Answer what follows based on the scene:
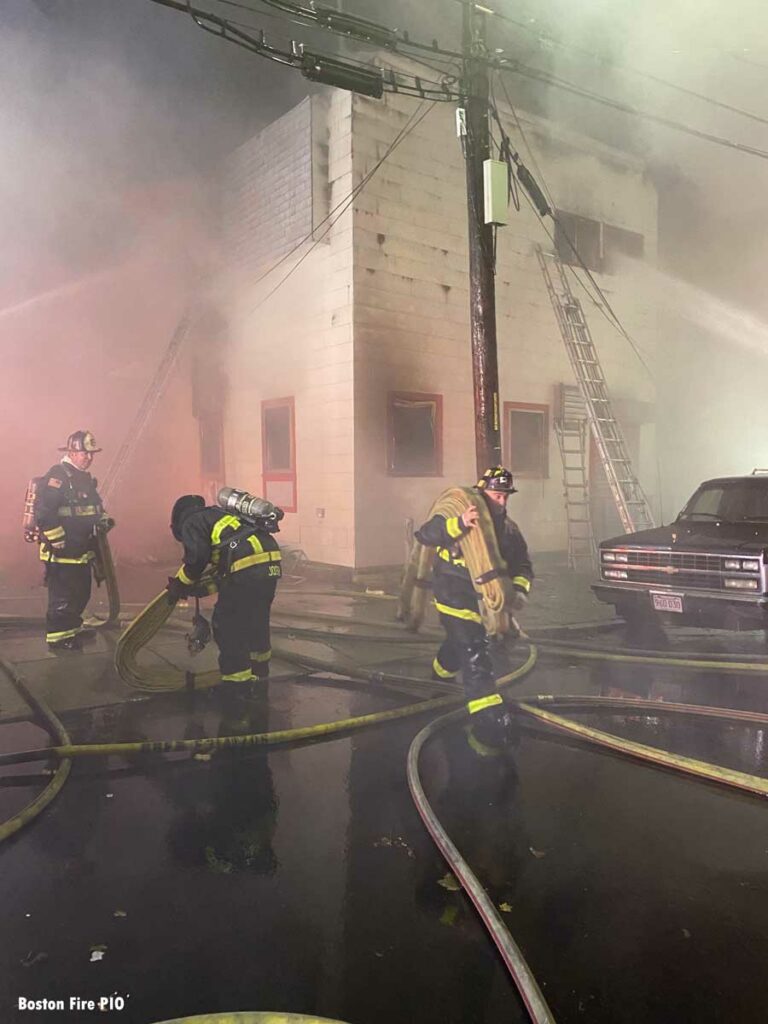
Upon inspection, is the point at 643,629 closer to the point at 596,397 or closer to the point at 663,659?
the point at 663,659

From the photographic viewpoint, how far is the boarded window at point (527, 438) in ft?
35.4

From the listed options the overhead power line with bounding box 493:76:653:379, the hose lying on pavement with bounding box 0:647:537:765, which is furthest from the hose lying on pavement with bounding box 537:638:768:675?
the overhead power line with bounding box 493:76:653:379

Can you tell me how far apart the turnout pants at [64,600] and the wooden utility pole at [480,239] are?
400 cm

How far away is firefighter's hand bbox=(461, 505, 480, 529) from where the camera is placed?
3758mm

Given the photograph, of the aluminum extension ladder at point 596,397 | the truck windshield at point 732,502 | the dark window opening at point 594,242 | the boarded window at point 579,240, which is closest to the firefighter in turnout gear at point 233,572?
the truck windshield at point 732,502

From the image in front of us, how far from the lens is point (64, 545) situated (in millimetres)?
5555

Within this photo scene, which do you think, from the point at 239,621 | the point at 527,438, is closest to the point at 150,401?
the point at 527,438

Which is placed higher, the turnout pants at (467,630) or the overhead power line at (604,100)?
the overhead power line at (604,100)

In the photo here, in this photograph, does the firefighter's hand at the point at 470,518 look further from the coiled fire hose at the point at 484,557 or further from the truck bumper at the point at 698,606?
the truck bumper at the point at 698,606

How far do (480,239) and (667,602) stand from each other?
399 cm

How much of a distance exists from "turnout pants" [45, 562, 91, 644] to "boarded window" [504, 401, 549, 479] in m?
7.02

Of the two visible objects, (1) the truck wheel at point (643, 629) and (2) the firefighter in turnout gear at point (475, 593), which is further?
(1) the truck wheel at point (643, 629)

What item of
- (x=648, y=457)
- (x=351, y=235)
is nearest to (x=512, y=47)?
(x=351, y=235)

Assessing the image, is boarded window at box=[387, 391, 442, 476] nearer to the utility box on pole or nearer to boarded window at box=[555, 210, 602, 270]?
the utility box on pole
